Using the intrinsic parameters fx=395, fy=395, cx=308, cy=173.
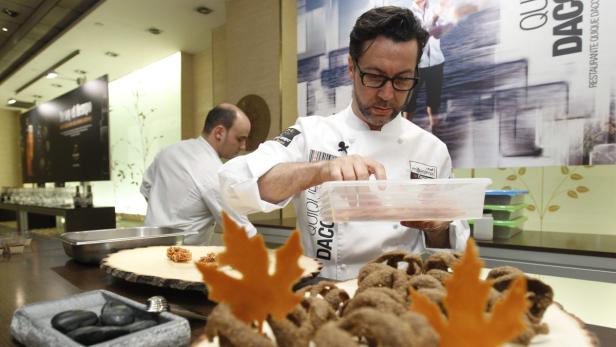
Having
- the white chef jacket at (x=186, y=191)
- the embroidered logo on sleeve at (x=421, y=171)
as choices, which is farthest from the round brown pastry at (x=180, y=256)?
the white chef jacket at (x=186, y=191)

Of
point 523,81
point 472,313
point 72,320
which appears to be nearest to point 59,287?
point 72,320

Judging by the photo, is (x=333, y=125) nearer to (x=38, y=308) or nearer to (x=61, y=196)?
(x=38, y=308)

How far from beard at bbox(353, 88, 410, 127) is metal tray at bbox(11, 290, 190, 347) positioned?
1045 millimetres

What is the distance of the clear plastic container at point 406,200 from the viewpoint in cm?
77

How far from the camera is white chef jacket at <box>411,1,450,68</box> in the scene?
8.05 ft

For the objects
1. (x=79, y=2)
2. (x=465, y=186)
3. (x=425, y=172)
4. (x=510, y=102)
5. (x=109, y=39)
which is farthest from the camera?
(x=109, y=39)

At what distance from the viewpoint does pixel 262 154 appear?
1.44m

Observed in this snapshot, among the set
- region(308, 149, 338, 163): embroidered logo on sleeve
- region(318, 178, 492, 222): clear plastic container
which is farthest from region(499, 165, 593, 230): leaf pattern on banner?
region(318, 178, 492, 222): clear plastic container

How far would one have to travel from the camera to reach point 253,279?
0.44 metres

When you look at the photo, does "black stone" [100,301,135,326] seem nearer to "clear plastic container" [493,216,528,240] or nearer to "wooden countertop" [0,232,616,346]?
"wooden countertop" [0,232,616,346]

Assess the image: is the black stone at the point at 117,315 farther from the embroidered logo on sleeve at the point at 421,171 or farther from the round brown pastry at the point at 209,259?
the embroidered logo on sleeve at the point at 421,171

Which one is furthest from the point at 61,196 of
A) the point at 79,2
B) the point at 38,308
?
the point at 38,308

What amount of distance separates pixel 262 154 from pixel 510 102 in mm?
1518

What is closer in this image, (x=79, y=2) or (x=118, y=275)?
(x=118, y=275)
